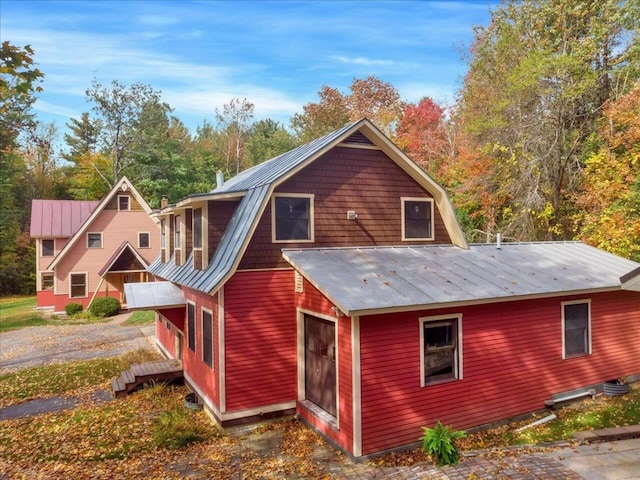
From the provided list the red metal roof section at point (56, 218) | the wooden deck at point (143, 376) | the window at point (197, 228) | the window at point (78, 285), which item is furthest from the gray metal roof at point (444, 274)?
the red metal roof section at point (56, 218)

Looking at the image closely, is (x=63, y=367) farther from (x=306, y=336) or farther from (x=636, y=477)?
(x=636, y=477)

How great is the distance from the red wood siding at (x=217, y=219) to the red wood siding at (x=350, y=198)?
1405mm

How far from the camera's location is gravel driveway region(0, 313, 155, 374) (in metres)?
18.2

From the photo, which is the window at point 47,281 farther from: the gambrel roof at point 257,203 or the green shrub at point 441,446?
the green shrub at point 441,446

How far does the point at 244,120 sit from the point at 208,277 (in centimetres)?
4347

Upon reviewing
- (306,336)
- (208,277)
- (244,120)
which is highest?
(244,120)

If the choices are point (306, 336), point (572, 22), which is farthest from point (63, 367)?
point (572, 22)

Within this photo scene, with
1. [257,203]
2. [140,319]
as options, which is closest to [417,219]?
[257,203]

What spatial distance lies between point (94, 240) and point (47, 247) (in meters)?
4.35

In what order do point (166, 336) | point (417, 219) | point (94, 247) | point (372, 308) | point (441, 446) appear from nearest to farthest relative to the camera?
point (441, 446), point (372, 308), point (417, 219), point (166, 336), point (94, 247)

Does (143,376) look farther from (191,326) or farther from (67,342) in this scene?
(67,342)

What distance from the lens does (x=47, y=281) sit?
3194 cm

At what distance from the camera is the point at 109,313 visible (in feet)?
91.5

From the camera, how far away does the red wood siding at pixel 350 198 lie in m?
10.9
